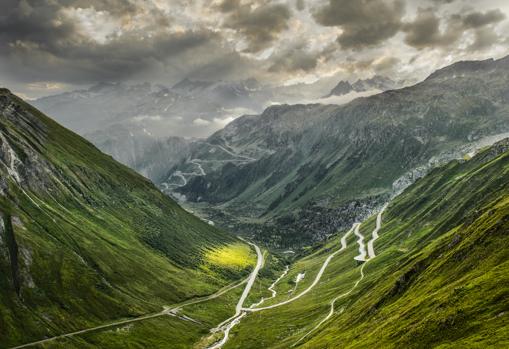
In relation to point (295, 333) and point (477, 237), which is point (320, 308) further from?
point (477, 237)

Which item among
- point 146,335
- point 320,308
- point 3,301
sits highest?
point 3,301

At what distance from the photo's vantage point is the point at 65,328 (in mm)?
174875

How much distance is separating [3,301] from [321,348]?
12390 cm

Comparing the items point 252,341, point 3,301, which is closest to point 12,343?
point 3,301

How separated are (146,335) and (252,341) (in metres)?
46.0

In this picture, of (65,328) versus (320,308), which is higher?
(65,328)

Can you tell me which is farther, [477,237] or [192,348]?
[192,348]

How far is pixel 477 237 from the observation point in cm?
10650

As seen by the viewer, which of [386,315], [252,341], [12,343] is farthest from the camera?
[252,341]

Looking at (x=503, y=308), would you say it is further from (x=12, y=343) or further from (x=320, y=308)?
(x=12, y=343)

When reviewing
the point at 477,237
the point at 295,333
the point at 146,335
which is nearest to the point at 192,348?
the point at 146,335

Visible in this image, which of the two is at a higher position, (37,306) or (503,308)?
(37,306)

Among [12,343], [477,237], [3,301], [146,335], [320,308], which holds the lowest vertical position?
[320,308]

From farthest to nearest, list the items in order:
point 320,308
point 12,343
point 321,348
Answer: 1. point 320,308
2. point 12,343
3. point 321,348
